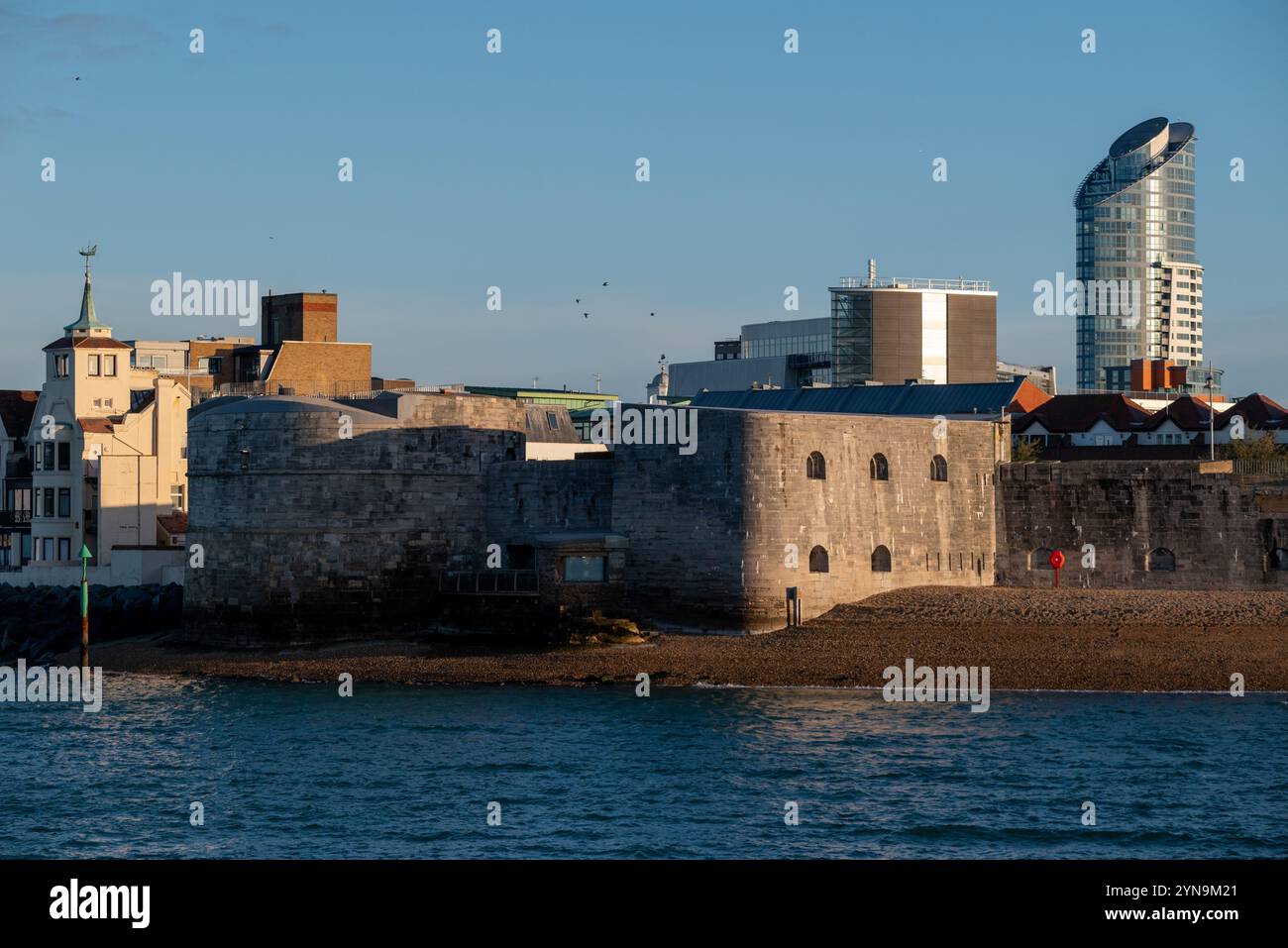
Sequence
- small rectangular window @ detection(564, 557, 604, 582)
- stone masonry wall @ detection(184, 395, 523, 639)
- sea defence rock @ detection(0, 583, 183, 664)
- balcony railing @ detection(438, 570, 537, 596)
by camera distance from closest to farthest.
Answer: small rectangular window @ detection(564, 557, 604, 582), balcony railing @ detection(438, 570, 537, 596), stone masonry wall @ detection(184, 395, 523, 639), sea defence rock @ detection(0, 583, 183, 664)

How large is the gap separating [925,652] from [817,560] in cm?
496

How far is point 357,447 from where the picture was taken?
51.1m

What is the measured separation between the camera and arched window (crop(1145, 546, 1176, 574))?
52156 mm

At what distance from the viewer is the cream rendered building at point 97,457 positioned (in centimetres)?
6600

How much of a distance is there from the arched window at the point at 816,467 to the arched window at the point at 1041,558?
8455 mm

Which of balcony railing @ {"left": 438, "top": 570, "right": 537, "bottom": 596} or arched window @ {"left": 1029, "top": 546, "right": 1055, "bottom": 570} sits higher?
arched window @ {"left": 1029, "top": 546, "right": 1055, "bottom": 570}

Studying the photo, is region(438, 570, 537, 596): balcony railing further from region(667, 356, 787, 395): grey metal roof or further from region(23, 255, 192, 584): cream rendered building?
region(667, 356, 787, 395): grey metal roof

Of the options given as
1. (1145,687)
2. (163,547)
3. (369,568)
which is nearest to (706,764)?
(1145,687)

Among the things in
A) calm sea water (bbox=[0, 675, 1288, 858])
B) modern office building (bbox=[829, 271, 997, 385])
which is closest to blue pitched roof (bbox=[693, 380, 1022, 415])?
modern office building (bbox=[829, 271, 997, 385])

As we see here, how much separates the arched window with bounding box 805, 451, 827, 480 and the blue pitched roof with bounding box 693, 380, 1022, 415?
92.4ft

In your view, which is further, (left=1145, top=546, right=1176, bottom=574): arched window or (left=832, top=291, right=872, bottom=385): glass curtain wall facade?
(left=832, top=291, right=872, bottom=385): glass curtain wall facade

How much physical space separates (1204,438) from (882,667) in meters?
46.2

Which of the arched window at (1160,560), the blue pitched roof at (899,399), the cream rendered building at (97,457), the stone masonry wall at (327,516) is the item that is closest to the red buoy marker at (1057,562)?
the arched window at (1160,560)
